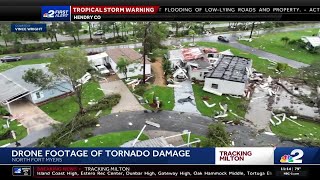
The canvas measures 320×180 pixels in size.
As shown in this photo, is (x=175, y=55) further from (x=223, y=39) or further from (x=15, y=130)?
(x=15, y=130)

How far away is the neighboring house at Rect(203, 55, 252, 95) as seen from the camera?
8.59 m

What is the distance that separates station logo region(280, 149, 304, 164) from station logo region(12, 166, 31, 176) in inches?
167

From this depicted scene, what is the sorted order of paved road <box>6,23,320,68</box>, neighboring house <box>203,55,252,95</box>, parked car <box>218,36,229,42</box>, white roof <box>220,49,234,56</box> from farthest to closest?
parked car <box>218,36,229,42</box> < white roof <box>220,49,234,56</box> < neighboring house <box>203,55,252,95</box> < paved road <box>6,23,320,68</box>

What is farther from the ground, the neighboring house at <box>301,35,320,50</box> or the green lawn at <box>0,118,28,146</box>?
the neighboring house at <box>301,35,320,50</box>

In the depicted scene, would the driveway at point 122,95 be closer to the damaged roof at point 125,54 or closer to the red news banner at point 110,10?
the damaged roof at point 125,54

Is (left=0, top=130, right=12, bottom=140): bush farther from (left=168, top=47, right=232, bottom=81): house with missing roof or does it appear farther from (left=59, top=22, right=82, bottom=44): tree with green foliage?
(left=168, top=47, right=232, bottom=81): house with missing roof

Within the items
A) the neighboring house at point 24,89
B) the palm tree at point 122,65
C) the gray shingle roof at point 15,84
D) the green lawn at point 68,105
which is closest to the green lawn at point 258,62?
the palm tree at point 122,65

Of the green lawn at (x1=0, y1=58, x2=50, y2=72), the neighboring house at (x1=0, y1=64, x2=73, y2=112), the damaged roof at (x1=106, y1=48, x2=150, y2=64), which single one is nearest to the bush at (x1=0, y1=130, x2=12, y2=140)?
the neighboring house at (x1=0, y1=64, x2=73, y2=112)

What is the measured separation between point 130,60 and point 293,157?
5.13 metres

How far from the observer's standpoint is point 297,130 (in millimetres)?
7613

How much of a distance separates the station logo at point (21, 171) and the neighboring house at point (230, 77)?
4.97 m

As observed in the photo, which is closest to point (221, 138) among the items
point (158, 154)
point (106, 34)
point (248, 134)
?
point (248, 134)

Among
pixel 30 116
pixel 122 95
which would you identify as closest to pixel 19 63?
pixel 30 116

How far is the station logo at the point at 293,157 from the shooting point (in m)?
5.22
